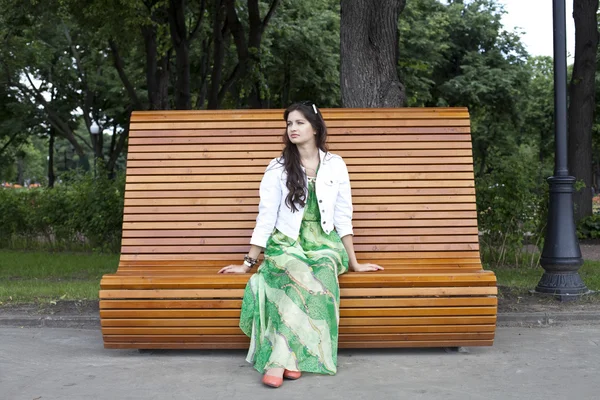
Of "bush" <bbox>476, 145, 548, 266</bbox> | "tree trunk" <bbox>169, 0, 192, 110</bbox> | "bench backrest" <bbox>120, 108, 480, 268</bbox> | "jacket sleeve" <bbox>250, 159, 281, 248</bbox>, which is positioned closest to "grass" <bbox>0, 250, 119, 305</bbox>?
"bench backrest" <bbox>120, 108, 480, 268</bbox>

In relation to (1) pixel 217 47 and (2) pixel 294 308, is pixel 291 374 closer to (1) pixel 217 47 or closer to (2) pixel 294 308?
(2) pixel 294 308

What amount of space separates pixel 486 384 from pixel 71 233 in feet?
36.1

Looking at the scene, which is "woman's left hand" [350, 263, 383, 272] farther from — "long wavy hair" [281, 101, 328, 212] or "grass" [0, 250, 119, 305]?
"grass" [0, 250, 119, 305]

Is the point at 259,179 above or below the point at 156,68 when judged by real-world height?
below

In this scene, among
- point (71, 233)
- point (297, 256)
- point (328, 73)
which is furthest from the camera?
point (328, 73)

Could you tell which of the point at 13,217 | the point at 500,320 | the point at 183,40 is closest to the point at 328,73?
the point at 183,40

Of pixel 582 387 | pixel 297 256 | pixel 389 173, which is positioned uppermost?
pixel 389 173

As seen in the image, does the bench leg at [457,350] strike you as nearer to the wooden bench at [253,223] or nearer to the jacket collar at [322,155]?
the wooden bench at [253,223]

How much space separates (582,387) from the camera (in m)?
5.17

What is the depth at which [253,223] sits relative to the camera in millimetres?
6645

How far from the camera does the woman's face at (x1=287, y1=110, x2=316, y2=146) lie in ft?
19.7

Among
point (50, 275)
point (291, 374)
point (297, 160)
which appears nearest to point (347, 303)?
point (291, 374)

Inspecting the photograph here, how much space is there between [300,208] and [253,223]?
0.82m

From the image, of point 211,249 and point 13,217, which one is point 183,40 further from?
point 211,249
